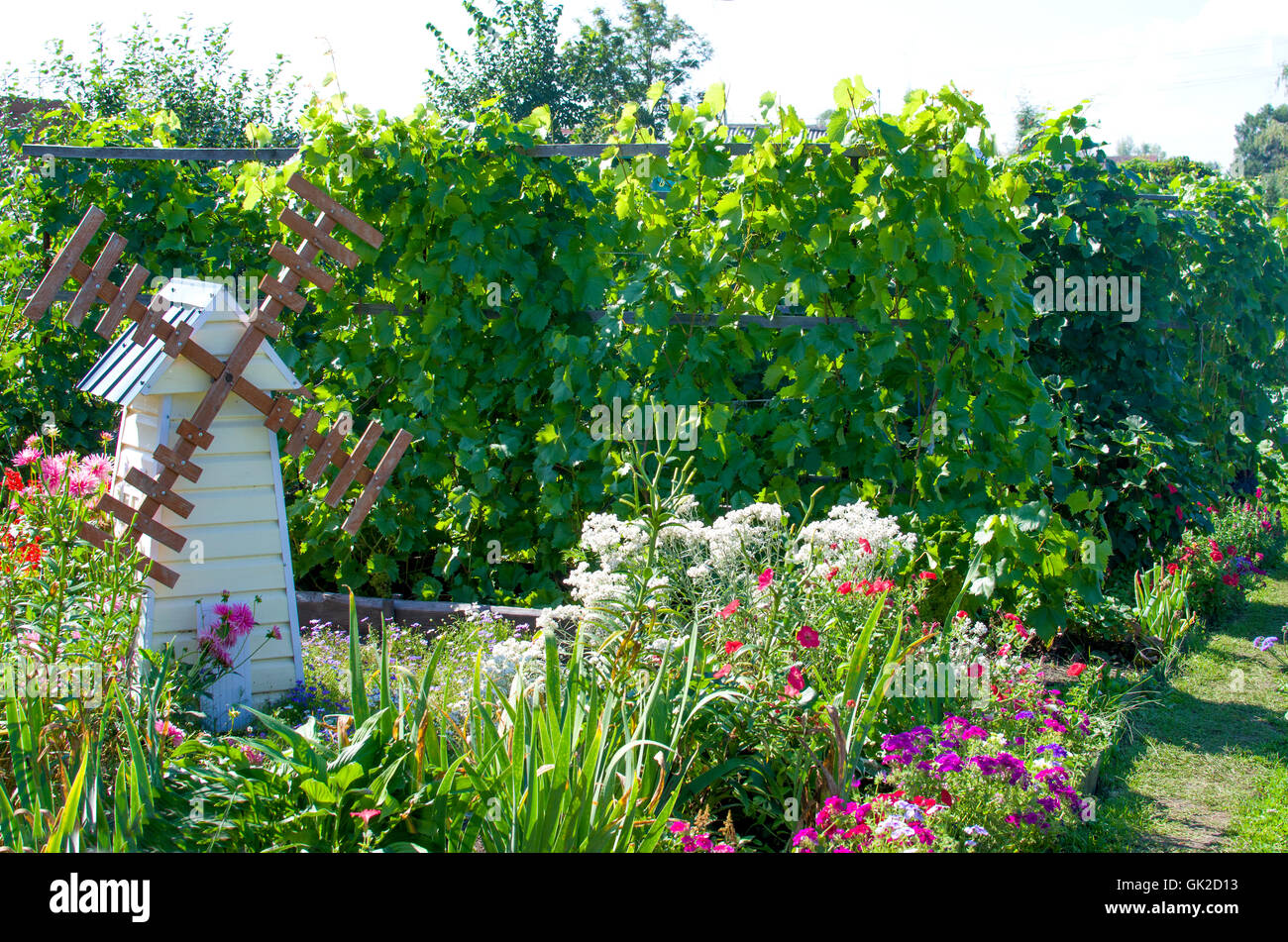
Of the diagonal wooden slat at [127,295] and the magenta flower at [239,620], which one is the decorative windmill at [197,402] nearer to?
the diagonal wooden slat at [127,295]

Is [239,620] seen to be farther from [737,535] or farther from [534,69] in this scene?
[534,69]

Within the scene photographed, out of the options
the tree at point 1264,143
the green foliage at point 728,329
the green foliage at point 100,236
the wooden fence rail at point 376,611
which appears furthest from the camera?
the tree at point 1264,143

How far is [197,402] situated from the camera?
3939mm

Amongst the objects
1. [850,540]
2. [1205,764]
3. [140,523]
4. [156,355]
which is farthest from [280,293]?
[1205,764]

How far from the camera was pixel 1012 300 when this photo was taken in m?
4.50

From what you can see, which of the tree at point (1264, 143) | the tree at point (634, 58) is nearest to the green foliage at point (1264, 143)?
the tree at point (1264, 143)

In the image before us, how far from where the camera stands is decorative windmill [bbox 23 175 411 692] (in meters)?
3.64

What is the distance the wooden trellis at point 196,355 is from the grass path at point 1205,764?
3149 mm

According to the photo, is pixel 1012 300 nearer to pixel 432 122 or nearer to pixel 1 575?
pixel 432 122

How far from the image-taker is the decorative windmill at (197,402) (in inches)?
143

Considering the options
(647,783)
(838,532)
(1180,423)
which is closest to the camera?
(647,783)

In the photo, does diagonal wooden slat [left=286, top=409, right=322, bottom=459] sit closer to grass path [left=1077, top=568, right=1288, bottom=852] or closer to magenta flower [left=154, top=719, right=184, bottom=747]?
magenta flower [left=154, top=719, right=184, bottom=747]

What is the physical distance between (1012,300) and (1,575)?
167 inches
